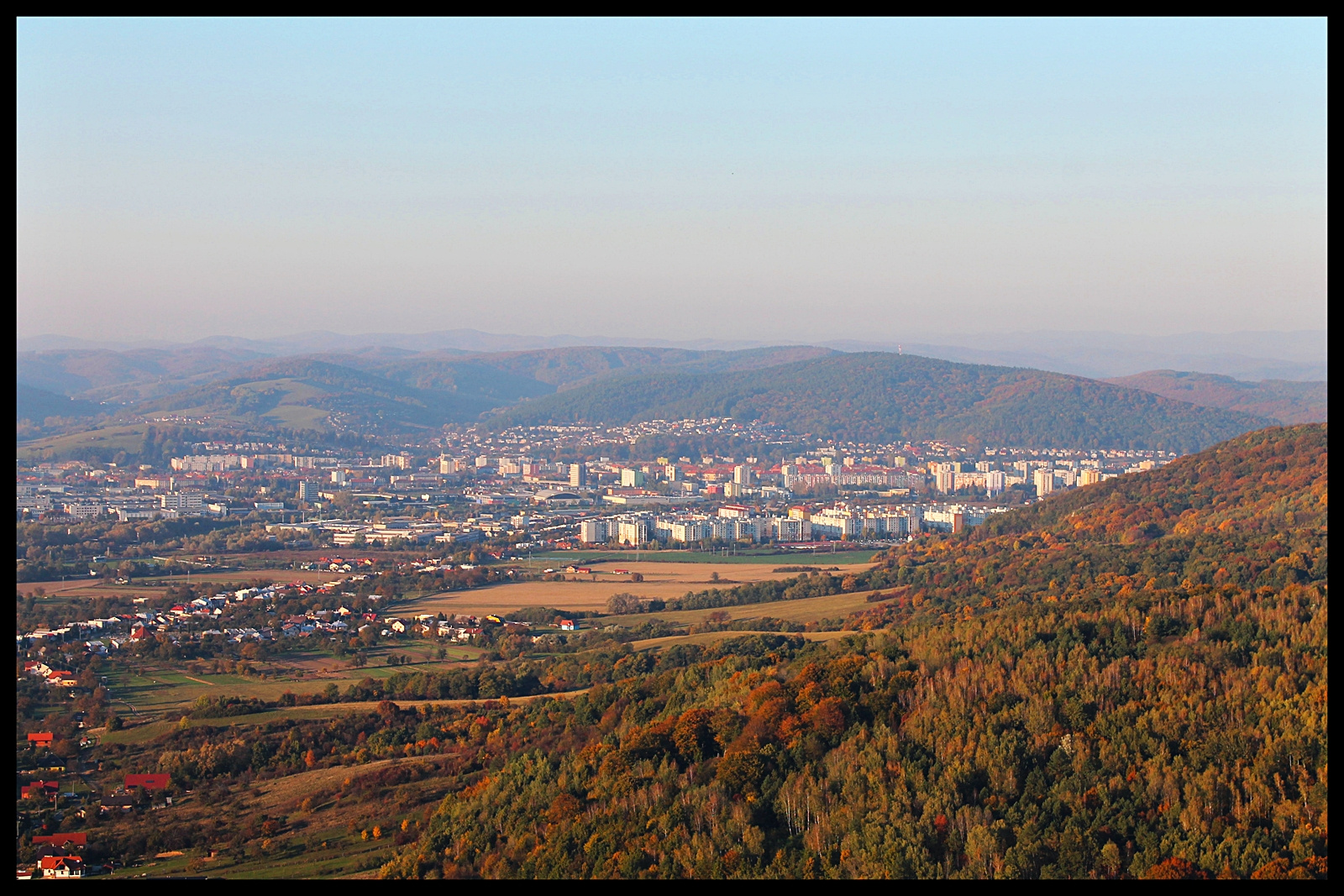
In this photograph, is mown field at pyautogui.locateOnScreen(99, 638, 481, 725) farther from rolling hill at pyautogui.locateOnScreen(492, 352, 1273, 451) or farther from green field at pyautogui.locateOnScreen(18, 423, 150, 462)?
rolling hill at pyautogui.locateOnScreen(492, 352, 1273, 451)

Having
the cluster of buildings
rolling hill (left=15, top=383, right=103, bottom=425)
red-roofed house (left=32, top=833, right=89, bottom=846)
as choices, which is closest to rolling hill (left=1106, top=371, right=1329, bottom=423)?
the cluster of buildings

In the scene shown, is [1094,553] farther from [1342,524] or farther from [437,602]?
[1342,524]

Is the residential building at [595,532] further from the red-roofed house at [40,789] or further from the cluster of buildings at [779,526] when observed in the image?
the red-roofed house at [40,789]

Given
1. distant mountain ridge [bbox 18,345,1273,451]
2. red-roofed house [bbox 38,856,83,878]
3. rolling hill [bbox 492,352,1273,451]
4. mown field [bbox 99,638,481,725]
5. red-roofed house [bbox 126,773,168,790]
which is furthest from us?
distant mountain ridge [bbox 18,345,1273,451]

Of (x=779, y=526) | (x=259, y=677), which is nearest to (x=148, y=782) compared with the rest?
(x=259, y=677)
